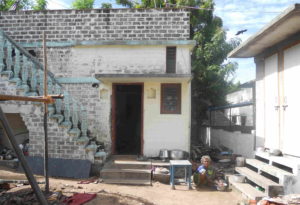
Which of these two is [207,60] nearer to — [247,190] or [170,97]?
[170,97]

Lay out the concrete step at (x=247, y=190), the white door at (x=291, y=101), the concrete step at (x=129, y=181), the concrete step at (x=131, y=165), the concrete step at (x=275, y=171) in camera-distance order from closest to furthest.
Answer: the concrete step at (x=275, y=171), the concrete step at (x=247, y=190), the white door at (x=291, y=101), the concrete step at (x=129, y=181), the concrete step at (x=131, y=165)

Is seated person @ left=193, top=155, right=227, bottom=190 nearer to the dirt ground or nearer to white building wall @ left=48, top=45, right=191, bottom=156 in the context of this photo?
the dirt ground

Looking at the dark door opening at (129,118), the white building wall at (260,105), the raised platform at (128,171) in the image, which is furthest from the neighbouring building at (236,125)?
the dark door opening at (129,118)

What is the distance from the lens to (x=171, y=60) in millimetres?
8867

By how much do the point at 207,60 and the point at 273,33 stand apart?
7912mm

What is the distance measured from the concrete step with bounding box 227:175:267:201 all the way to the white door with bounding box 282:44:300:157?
1088 millimetres

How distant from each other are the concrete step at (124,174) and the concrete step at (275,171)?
9.12 ft

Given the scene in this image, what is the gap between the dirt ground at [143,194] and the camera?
19.4 ft

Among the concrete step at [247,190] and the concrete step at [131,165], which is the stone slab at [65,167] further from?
the concrete step at [247,190]

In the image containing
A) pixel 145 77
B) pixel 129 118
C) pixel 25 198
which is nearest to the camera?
pixel 25 198

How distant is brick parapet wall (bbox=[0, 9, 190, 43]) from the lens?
8.91 meters

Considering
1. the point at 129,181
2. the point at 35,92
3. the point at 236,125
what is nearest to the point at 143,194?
the point at 129,181

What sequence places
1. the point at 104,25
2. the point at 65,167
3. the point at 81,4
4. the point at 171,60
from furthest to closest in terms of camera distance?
1. the point at 81,4
2. the point at 104,25
3. the point at 171,60
4. the point at 65,167

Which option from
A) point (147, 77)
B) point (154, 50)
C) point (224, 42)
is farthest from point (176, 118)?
point (224, 42)
